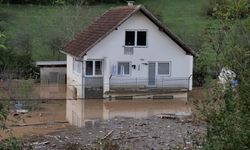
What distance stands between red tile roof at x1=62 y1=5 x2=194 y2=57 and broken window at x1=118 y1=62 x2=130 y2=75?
83.3 inches

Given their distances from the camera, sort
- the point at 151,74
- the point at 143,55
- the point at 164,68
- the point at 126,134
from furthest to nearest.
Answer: the point at 164,68
the point at 151,74
the point at 143,55
the point at 126,134

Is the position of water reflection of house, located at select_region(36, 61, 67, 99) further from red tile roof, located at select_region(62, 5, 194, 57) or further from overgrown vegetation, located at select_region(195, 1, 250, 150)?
overgrown vegetation, located at select_region(195, 1, 250, 150)

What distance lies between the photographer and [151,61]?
3397 cm

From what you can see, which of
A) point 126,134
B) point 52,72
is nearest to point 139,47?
point 52,72

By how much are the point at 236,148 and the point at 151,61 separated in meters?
28.4

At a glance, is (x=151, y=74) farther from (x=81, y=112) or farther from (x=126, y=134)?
(x=126, y=134)

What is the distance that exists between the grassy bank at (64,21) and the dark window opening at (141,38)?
877 centimetres

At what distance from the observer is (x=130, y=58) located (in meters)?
33.6

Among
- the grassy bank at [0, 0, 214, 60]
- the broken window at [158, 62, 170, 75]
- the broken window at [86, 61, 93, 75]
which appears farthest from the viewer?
the grassy bank at [0, 0, 214, 60]

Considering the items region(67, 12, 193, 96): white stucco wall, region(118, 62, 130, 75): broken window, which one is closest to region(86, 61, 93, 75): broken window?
region(67, 12, 193, 96): white stucco wall

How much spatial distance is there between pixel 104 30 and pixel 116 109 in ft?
20.5

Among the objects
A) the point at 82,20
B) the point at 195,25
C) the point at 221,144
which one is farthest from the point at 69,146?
the point at 195,25

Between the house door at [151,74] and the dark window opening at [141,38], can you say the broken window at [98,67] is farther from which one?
the house door at [151,74]

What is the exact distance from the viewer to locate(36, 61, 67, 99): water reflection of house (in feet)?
116
